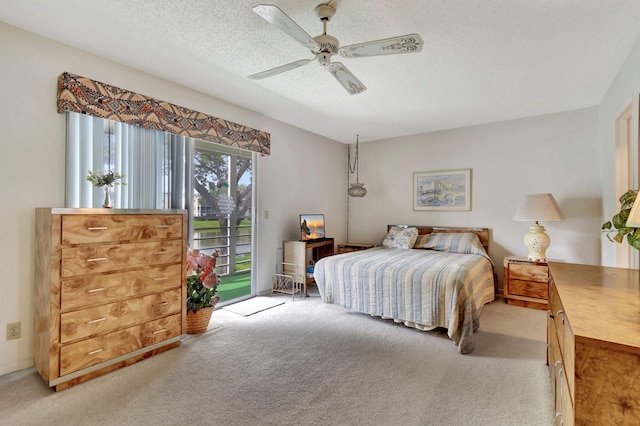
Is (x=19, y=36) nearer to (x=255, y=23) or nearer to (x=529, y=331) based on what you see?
(x=255, y=23)

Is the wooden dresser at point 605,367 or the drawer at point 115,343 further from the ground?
the wooden dresser at point 605,367

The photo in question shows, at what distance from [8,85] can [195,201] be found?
66.7 inches

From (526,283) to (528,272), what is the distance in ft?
0.46

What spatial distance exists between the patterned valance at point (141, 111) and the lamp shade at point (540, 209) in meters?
3.51

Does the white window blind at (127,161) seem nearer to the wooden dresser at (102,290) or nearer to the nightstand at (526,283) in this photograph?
the wooden dresser at (102,290)

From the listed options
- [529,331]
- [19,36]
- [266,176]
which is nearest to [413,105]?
[266,176]

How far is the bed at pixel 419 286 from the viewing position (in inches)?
103

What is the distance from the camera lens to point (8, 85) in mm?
2154

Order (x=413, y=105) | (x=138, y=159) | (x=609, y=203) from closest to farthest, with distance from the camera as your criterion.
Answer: (x=138, y=159), (x=609, y=203), (x=413, y=105)

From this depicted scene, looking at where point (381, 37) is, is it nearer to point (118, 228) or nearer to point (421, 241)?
point (118, 228)

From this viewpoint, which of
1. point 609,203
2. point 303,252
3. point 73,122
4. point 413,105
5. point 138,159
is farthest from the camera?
point 303,252

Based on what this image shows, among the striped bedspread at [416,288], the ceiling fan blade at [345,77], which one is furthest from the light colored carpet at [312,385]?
the ceiling fan blade at [345,77]

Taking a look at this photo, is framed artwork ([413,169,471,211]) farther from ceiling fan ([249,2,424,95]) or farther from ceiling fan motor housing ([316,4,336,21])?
ceiling fan motor housing ([316,4,336,21])

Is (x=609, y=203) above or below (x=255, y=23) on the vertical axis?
below
